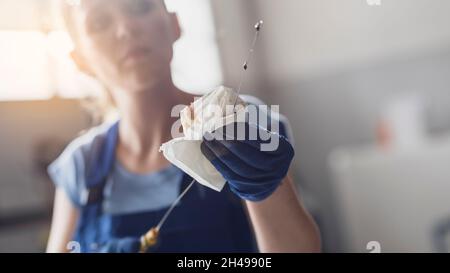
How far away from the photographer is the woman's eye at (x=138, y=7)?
0.68 meters

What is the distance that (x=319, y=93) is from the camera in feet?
3.08

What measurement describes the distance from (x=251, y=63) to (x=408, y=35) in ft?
1.22

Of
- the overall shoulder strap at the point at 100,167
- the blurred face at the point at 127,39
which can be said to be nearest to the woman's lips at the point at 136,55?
the blurred face at the point at 127,39

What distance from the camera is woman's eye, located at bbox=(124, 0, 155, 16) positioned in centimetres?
68

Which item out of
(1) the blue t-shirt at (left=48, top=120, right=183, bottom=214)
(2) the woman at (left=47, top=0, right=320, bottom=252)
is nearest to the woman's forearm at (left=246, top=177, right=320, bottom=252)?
(2) the woman at (left=47, top=0, right=320, bottom=252)

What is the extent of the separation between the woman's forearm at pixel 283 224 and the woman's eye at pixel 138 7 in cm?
30

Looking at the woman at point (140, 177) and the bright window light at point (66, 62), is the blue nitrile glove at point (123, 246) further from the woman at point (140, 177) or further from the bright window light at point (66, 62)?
the bright window light at point (66, 62)

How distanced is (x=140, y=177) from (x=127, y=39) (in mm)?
199

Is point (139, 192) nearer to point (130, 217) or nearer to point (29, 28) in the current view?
point (130, 217)

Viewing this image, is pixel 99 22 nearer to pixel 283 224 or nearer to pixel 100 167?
pixel 100 167

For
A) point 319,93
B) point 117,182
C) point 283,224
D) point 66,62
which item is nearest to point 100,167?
point 117,182

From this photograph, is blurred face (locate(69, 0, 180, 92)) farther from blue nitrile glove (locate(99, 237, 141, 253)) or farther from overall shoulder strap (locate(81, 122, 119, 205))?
blue nitrile glove (locate(99, 237, 141, 253))

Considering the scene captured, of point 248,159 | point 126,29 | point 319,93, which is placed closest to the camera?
point 248,159

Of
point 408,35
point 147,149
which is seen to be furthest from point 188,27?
point 408,35
